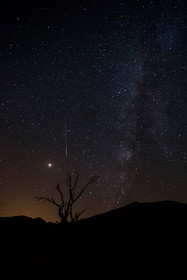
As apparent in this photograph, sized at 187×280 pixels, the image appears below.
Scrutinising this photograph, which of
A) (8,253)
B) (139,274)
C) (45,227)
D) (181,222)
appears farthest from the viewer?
(45,227)

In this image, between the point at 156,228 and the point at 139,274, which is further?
the point at 156,228

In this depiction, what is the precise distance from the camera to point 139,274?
6.35 meters

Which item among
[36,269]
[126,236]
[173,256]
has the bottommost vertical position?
[36,269]

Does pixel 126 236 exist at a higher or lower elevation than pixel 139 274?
higher

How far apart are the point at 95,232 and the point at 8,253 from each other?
6.83 metres

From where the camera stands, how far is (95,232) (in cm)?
1293

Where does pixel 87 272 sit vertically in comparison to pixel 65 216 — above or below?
below

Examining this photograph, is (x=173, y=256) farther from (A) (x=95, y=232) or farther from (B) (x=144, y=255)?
(A) (x=95, y=232)

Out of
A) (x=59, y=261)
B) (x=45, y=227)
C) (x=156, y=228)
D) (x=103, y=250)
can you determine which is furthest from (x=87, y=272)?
(x=45, y=227)

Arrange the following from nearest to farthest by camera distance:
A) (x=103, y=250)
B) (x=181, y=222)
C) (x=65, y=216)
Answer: (x=103, y=250) < (x=181, y=222) < (x=65, y=216)

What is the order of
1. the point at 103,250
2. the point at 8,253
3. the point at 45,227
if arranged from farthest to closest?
the point at 45,227 → the point at 8,253 → the point at 103,250

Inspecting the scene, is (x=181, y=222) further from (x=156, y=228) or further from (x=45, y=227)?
(x=45, y=227)

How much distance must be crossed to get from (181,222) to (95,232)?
6555mm

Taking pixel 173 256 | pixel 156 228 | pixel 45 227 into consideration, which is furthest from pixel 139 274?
pixel 45 227
